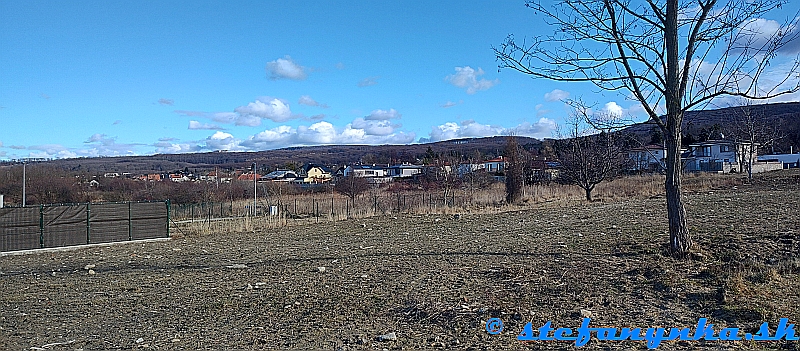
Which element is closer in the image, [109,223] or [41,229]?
[41,229]

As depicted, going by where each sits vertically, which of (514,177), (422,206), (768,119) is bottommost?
(422,206)

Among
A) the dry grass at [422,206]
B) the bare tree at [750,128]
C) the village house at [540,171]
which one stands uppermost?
the bare tree at [750,128]

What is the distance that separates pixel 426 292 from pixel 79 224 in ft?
58.8

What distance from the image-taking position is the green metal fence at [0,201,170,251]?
19328mm

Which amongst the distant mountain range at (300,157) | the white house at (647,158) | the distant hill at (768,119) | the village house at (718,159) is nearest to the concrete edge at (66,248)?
the white house at (647,158)

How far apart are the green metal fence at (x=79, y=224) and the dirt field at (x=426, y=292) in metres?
7.16

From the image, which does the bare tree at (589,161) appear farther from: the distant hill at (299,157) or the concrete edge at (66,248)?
the distant hill at (299,157)

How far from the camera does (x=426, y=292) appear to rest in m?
7.62

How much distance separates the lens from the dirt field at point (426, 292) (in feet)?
18.8

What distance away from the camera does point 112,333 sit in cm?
658

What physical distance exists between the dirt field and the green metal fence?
7.16 meters

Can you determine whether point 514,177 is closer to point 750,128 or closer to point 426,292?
point 750,128

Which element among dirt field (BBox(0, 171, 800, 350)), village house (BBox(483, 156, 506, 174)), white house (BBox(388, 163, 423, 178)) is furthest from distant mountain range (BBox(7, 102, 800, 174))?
dirt field (BBox(0, 171, 800, 350))

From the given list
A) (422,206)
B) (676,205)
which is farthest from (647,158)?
(676,205)
